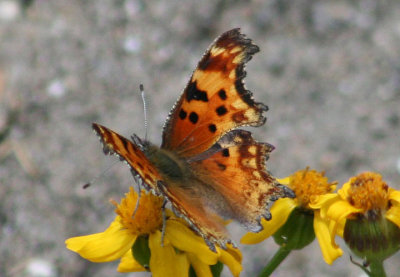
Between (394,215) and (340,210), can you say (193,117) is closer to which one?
(340,210)

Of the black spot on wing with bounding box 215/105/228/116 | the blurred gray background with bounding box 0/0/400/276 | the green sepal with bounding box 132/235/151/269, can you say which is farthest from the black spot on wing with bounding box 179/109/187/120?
the blurred gray background with bounding box 0/0/400/276

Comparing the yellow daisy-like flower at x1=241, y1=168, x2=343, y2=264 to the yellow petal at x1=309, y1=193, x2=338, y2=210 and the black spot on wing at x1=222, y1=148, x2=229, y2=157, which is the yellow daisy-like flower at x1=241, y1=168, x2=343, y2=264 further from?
the black spot on wing at x1=222, y1=148, x2=229, y2=157

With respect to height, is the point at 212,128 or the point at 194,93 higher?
the point at 194,93

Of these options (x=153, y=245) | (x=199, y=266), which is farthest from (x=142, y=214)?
(x=199, y=266)

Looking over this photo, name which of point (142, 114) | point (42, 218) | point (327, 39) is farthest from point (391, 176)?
point (42, 218)

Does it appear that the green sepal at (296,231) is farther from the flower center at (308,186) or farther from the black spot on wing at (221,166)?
the black spot on wing at (221,166)

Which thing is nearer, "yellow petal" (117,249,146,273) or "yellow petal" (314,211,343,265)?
"yellow petal" (314,211,343,265)

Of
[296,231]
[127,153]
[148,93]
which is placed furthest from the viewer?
[148,93]
